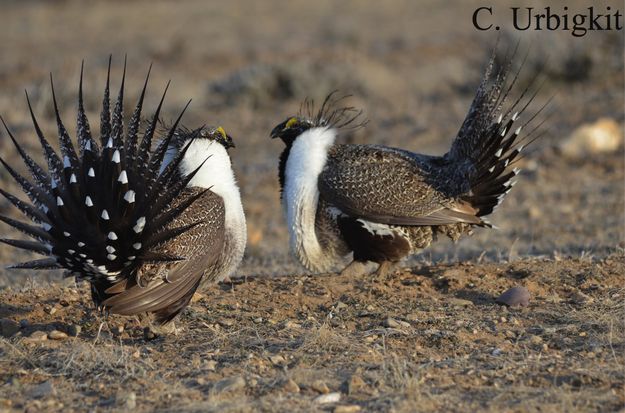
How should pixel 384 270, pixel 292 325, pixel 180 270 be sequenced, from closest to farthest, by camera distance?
pixel 180 270
pixel 292 325
pixel 384 270

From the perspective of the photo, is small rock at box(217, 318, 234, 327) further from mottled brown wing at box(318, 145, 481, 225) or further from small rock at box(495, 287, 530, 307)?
small rock at box(495, 287, 530, 307)

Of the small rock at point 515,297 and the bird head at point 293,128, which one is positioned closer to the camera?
the small rock at point 515,297

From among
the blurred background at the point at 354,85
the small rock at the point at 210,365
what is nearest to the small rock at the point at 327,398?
the small rock at the point at 210,365

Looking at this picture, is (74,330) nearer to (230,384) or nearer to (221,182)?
(221,182)

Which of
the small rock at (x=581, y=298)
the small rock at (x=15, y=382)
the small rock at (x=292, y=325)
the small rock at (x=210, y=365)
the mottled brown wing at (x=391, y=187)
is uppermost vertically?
the mottled brown wing at (x=391, y=187)

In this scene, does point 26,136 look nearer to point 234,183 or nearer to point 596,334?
point 234,183

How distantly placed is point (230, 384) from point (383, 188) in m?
2.08

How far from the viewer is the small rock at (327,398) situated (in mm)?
3547

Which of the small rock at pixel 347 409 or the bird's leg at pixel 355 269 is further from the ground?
the bird's leg at pixel 355 269

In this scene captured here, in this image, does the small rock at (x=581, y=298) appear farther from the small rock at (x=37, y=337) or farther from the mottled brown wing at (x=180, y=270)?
the small rock at (x=37, y=337)

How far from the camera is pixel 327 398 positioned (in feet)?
11.7

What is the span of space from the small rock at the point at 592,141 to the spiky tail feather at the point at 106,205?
21.9 feet

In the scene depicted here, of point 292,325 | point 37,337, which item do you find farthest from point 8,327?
point 292,325

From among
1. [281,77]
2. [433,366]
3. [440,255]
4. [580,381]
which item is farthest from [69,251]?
[281,77]
